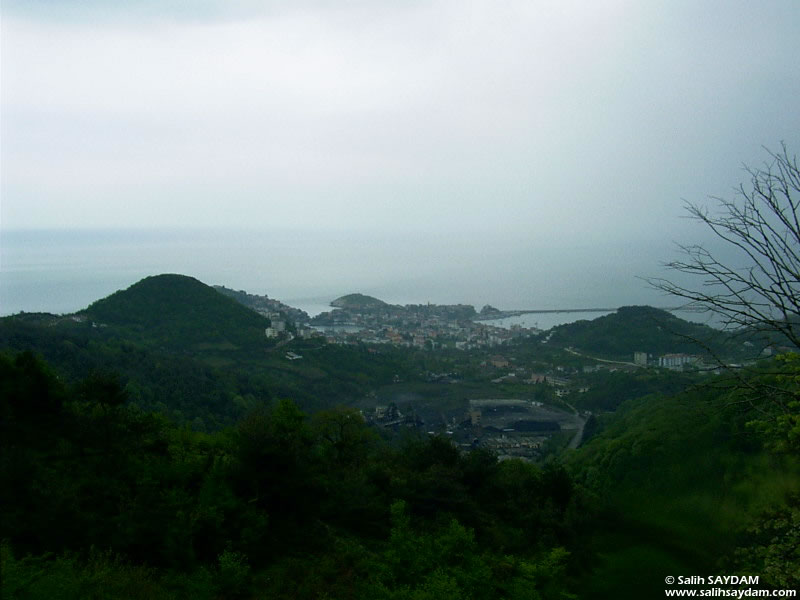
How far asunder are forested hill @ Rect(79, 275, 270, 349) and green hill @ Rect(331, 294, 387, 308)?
48.1ft

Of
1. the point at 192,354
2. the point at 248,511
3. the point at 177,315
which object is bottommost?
the point at 248,511

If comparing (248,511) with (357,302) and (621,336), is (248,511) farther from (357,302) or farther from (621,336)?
(357,302)

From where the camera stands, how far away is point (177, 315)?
25.4 meters

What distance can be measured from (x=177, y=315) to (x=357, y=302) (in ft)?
60.9

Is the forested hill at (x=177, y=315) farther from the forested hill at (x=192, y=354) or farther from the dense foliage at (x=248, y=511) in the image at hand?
the dense foliage at (x=248, y=511)

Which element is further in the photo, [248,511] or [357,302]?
[357,302]

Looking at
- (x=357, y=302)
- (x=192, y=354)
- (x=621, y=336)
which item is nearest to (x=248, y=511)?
(x=192, y=354)

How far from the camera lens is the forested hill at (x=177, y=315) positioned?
24.0 m

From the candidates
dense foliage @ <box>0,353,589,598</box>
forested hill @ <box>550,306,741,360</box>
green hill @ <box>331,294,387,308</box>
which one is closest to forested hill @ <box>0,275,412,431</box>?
dense foliage @ <box>0,353,589,598</box>

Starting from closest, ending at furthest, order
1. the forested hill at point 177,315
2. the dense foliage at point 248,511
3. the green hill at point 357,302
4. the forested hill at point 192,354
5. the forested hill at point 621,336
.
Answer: the dense foliage at point 248,511
the forested hill at point 192,354
the forested hill at point 177,315
the forested hill at point 621,336
the green hill at point 357,302

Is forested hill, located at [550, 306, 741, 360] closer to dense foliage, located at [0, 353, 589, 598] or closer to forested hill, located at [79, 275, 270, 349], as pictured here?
forested hill, located at [79, 275, 270, 349]

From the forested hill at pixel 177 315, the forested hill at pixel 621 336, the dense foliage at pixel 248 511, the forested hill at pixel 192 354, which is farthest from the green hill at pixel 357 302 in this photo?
the dense foliage at pixel 248 511

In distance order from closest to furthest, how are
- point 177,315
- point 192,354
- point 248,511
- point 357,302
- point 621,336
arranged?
point 248,511 < point 192,354 < point 177,315 < point 621,336 < point 357,302

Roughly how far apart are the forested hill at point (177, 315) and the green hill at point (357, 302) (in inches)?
577
